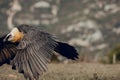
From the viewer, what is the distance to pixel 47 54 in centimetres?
1014

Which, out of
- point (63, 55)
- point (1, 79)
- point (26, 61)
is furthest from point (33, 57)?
point (1, 79)

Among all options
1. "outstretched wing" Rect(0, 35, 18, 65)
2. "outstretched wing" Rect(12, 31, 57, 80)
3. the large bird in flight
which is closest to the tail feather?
the large bird in flight

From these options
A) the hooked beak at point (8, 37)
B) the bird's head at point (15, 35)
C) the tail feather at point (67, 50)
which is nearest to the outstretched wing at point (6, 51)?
the hooked beak at point (8, 37)

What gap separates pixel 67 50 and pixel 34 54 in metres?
1.94

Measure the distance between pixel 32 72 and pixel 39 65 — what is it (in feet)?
0.78

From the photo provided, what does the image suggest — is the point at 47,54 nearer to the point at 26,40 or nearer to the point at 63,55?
the point at 26,40

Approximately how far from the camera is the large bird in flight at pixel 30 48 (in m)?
9.70

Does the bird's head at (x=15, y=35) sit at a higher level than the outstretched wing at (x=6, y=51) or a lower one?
higher

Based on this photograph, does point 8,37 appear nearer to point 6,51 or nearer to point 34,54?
point 34,54

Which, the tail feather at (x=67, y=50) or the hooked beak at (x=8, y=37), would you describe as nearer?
the hooked beak at (x=8, y=37)

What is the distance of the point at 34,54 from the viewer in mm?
10094

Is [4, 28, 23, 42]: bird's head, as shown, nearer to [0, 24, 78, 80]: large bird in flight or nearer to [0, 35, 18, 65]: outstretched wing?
[0, 24, 78, 80]: large bird in flight

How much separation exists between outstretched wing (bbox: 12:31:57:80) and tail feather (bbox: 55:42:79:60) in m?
1.07

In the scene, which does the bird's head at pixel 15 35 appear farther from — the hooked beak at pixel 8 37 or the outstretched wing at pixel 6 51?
the outstretched wing at pixel 6 51
